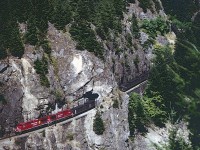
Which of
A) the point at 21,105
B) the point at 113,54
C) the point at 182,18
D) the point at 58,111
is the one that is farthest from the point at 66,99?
the point at 182,18

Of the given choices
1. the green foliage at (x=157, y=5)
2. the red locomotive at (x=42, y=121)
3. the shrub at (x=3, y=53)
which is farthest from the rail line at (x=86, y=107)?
the green foliage at (x=157, y=5)

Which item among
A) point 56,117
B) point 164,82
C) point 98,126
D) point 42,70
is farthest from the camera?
point 164,82

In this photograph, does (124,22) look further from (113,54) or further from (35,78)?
(35,78)

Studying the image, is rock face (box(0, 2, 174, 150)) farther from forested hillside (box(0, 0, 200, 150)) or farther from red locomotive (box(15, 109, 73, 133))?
red locomotive (box(15, 109, 73, 133))

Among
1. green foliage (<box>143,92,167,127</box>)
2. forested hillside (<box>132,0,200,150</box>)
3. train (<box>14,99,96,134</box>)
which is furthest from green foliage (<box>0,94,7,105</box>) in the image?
green foliage (<box>143,92,167,127</box>)

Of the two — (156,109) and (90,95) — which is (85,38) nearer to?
(90,95)

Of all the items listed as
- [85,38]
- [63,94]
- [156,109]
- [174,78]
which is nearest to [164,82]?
[156,109]
